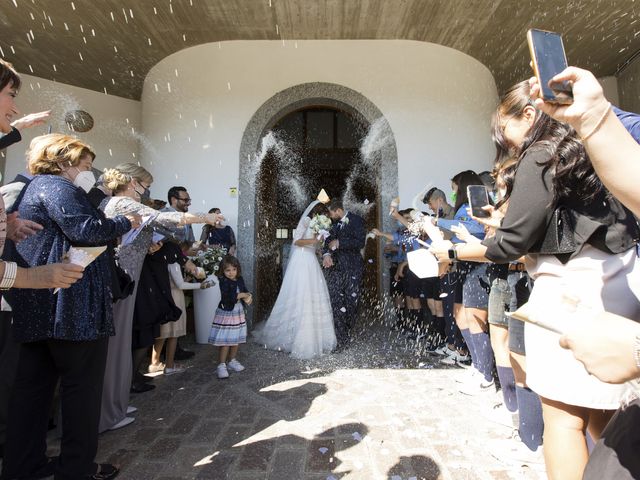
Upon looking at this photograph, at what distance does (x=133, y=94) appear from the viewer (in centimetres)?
934

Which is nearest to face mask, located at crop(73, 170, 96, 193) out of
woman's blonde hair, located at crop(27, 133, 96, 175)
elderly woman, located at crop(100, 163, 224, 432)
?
woman's blonde hair, located at crop(27, 133, 96, 175)

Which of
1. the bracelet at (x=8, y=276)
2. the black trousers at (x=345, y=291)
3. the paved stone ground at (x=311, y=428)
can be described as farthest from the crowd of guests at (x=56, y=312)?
the black trousers at (x=345, y=291)

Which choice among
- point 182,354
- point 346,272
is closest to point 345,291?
point 346,272

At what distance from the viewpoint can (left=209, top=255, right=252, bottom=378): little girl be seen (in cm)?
460

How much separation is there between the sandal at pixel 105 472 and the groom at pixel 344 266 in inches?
145

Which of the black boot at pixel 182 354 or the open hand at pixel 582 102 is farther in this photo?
the black boot at pixel 182 354

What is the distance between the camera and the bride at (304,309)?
216 inches

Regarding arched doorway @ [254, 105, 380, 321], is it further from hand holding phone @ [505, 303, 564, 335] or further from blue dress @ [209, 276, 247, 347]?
hand holding phone @ [505, 303, 564, 335]

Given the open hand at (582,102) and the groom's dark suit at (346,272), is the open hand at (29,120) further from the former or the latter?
the groom's dark suit at (346,272)

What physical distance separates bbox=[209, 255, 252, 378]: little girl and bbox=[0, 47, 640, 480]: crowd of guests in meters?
0.76

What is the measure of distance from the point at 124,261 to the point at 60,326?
128 centimetres

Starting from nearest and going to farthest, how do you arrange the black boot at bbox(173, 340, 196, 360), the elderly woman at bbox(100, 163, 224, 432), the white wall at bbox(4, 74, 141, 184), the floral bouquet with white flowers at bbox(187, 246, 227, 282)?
the elderly woman at bbox(100, 163, 224, 432)
the black boot at bbox(173, 340, 196, 360)
the floral bouquet with white flowers at bbox(187, 246, 227, 282)
the white wall at bbox(4, 74, 141, 184)

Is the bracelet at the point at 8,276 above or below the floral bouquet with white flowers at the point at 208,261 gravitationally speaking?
below

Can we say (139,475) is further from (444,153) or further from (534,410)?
Answer: (444,153)
